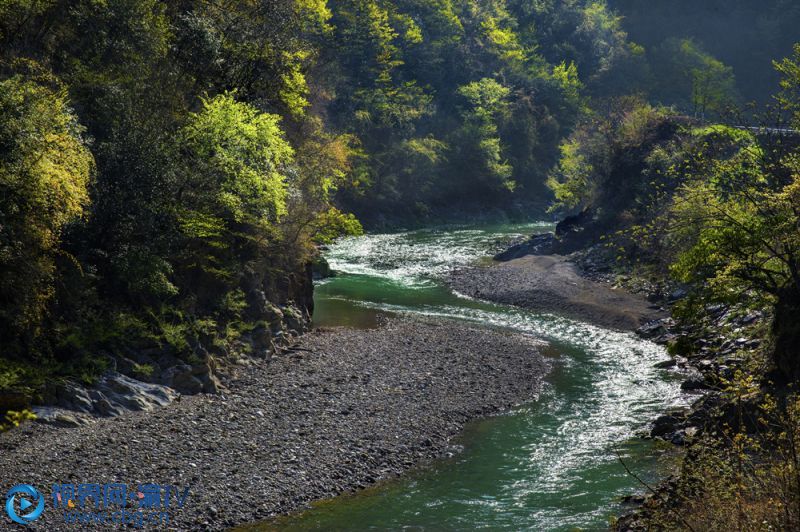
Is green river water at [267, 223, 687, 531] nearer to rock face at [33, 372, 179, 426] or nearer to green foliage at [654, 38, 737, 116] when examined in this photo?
rock face at [33, 372, 179, 426]

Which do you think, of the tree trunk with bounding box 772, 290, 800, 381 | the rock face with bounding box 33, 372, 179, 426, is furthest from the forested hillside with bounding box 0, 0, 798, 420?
the tree trunk with bounding box 772, 290, 800, 381

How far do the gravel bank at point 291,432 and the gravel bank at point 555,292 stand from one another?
10092 millimetres

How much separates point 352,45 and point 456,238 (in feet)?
86.7

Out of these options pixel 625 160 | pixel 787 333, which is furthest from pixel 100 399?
pixel 625 160

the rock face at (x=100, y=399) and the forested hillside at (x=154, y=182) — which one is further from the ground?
the forested hillside at (x=154, y=182)

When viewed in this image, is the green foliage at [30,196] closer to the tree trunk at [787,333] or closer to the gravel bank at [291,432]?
the gravel bank at [291,432]

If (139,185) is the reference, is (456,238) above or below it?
below

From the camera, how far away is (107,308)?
2900 centimetres

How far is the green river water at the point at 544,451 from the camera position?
69.8 feet

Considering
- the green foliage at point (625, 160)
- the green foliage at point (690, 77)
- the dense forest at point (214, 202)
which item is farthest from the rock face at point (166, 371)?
the green foliage at point (690, 77)

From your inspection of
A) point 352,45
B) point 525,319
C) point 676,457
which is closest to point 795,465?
point 676,457

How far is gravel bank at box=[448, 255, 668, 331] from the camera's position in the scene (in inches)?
1801

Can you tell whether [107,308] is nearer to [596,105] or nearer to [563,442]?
[563,442]

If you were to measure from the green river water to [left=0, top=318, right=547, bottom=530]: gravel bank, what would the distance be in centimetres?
108
